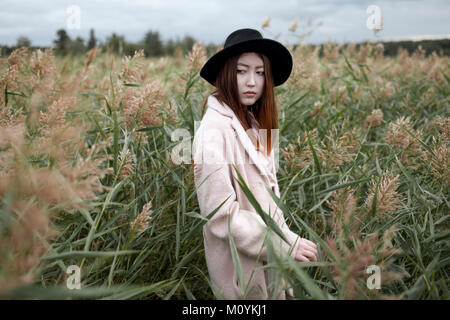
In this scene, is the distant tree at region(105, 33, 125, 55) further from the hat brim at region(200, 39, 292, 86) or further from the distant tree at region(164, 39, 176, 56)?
the distant tree at region(164, 39, 176, 56)

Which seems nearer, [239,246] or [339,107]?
[239,246]

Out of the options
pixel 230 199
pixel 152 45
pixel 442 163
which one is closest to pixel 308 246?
pixel 230 199

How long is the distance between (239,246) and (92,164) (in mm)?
638

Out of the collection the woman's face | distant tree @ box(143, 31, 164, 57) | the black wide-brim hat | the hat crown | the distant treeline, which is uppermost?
distant tree @ box(143, 31, 164, 57)

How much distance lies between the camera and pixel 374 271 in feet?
3.45

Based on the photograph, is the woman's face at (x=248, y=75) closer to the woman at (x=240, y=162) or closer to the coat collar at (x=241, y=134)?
the woman at (x=240, y=162)

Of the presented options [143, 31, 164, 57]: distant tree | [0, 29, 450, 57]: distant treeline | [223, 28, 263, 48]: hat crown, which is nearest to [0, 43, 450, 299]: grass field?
[223, 28, 263, 48]: hat crown

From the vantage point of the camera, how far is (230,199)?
3.90 feet

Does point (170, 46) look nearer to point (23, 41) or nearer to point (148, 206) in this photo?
point (23, 41)

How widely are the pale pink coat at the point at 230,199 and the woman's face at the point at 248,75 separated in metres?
0.11

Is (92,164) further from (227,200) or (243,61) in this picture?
(243,61)

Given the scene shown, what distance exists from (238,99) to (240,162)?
311 millimetres

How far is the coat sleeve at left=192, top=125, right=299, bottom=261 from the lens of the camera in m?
1.16
